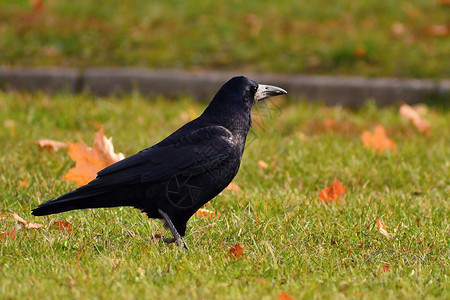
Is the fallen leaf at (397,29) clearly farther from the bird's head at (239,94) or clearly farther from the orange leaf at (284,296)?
the orange leaf at (284,296)

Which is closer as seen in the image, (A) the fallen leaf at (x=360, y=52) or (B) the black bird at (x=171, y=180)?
(B) the black bird at (x=171, y=180)

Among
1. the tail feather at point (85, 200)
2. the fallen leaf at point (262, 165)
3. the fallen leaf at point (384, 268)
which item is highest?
the tail feather at point (85, 200)

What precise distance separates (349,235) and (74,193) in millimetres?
1290

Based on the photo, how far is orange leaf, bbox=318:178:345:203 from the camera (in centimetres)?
405

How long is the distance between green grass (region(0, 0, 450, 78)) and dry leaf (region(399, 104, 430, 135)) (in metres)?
1.15

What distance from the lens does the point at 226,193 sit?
413 centimetres

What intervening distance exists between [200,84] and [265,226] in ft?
12.4

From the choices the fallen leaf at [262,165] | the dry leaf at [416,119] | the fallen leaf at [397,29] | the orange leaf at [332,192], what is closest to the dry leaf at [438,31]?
the fallen leaf at [397,29]

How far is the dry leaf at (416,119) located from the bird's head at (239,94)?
8.94 feet

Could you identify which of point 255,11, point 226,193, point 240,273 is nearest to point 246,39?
point 255,11

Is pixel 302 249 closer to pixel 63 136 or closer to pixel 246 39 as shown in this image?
pixel 63 136

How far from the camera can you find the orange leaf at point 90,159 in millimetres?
3879

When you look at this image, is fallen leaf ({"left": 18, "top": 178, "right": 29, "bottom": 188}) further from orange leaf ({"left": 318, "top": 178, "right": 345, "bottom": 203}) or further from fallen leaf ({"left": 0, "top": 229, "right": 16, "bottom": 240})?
orange leaf ({"left": 318, "top": 178, "right": 345, "bottom": 203})

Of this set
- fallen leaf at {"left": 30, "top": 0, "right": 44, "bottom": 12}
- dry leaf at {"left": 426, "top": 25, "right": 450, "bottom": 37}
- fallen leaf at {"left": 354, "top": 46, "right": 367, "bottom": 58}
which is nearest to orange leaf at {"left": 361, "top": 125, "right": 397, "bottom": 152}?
fallen leaf at {"left": 354, "top": 46, "right": 367, "bottom": 58}
